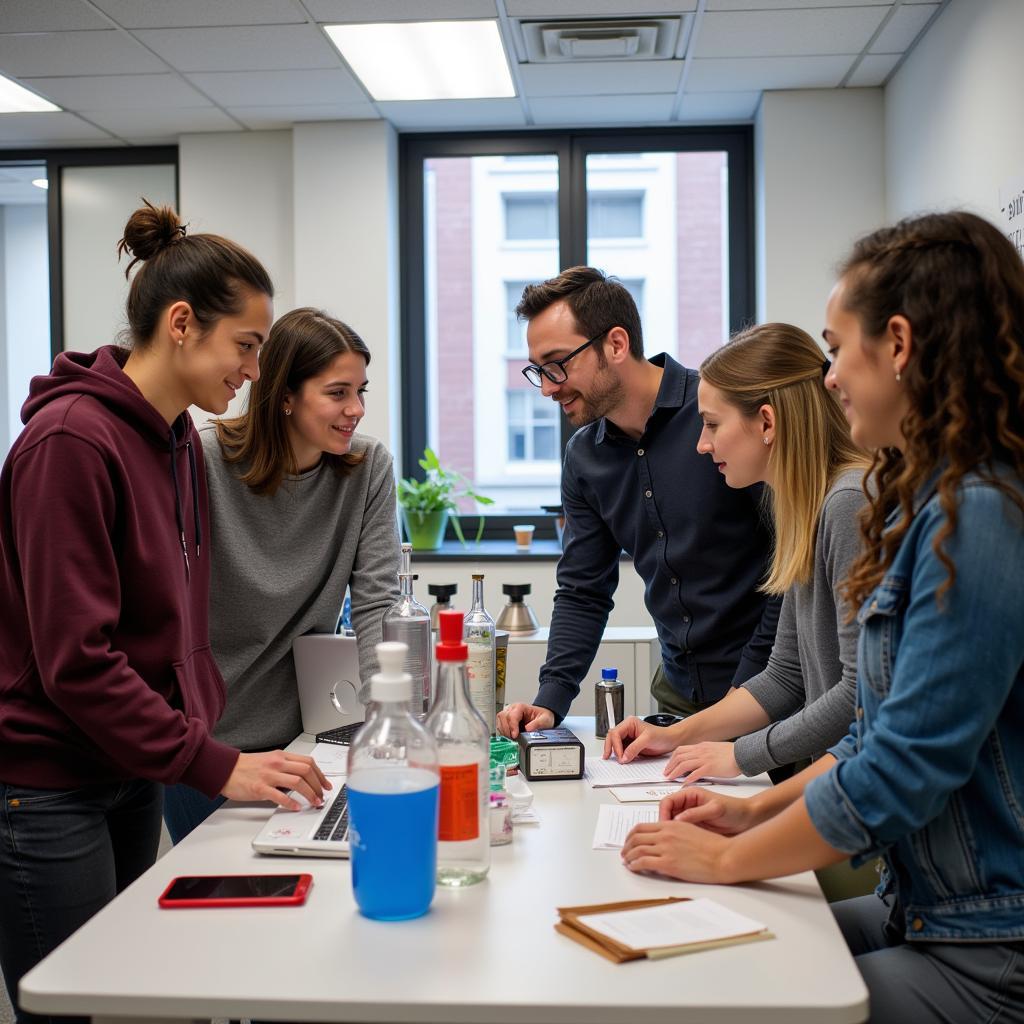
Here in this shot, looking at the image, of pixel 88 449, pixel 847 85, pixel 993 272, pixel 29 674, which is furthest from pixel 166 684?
pixel 847 85

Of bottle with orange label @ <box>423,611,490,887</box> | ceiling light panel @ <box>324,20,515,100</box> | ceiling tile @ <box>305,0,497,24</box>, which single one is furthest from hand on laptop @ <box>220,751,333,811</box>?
ceiling light panel @ <box>324,20,515,100</box>

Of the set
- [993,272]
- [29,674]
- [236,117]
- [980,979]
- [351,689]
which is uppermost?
[236,117]

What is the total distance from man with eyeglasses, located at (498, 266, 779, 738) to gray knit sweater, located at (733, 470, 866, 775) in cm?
33

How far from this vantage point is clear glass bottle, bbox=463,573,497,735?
1759 mm

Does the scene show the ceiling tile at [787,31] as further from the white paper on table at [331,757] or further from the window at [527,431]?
the window at [527,431]

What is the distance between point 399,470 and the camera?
4840mm

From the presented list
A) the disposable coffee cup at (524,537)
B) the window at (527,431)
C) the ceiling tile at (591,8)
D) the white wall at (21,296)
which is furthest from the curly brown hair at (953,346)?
the window at (527,431)

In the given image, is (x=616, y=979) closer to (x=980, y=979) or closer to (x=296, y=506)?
(x=980, y=979)

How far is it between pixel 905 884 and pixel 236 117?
13.8ft

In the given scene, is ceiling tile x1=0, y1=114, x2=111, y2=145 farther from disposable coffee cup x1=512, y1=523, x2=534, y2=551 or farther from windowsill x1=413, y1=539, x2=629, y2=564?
disposable coffee cup x1=512, y1=523, x2=534, y2=551

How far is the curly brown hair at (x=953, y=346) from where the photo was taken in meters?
1.04

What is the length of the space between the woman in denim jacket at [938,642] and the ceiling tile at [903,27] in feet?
9.07

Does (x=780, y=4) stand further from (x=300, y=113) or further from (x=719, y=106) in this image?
(x=300, y=113)

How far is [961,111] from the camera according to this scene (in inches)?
130
